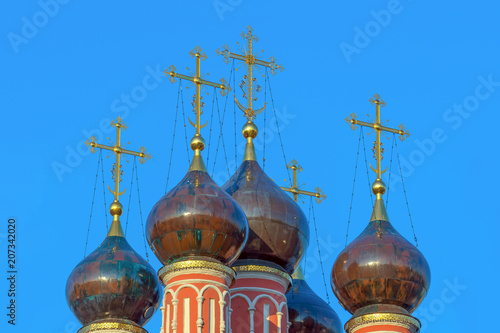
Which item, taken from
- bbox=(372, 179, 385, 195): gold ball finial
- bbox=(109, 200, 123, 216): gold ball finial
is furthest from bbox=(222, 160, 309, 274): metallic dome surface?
bbox=(109, 200, 123, 216): gold ball finial

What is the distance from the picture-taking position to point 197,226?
1042 inches

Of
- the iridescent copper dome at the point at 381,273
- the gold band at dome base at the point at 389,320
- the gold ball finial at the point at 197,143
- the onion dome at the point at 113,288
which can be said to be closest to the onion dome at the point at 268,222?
the iridescent copper dome at the point at 381,273

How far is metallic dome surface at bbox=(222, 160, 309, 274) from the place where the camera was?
2850 cm

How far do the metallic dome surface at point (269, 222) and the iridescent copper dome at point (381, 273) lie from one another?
876 mm

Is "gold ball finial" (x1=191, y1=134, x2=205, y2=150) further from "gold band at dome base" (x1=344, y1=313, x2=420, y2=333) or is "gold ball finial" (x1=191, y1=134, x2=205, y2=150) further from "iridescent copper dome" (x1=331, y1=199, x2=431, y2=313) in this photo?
"gold band at dome base" (x1=344, y1=313, x2=420, y2=333)

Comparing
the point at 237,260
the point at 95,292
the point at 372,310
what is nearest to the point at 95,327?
the point at 95,292

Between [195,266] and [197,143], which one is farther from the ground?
[197,143]

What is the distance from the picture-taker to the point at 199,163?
27.6 m

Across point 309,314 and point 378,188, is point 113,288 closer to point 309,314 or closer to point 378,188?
point 309,314

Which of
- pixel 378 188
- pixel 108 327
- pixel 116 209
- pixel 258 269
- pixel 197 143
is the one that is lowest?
pixel 108 327

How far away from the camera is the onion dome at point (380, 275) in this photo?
91.6 feet

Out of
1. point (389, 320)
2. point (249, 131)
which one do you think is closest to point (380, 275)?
point (389, 320)

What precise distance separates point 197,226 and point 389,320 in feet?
12.3

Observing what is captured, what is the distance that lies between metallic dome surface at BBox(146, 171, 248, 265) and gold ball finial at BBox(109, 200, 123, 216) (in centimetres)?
345
